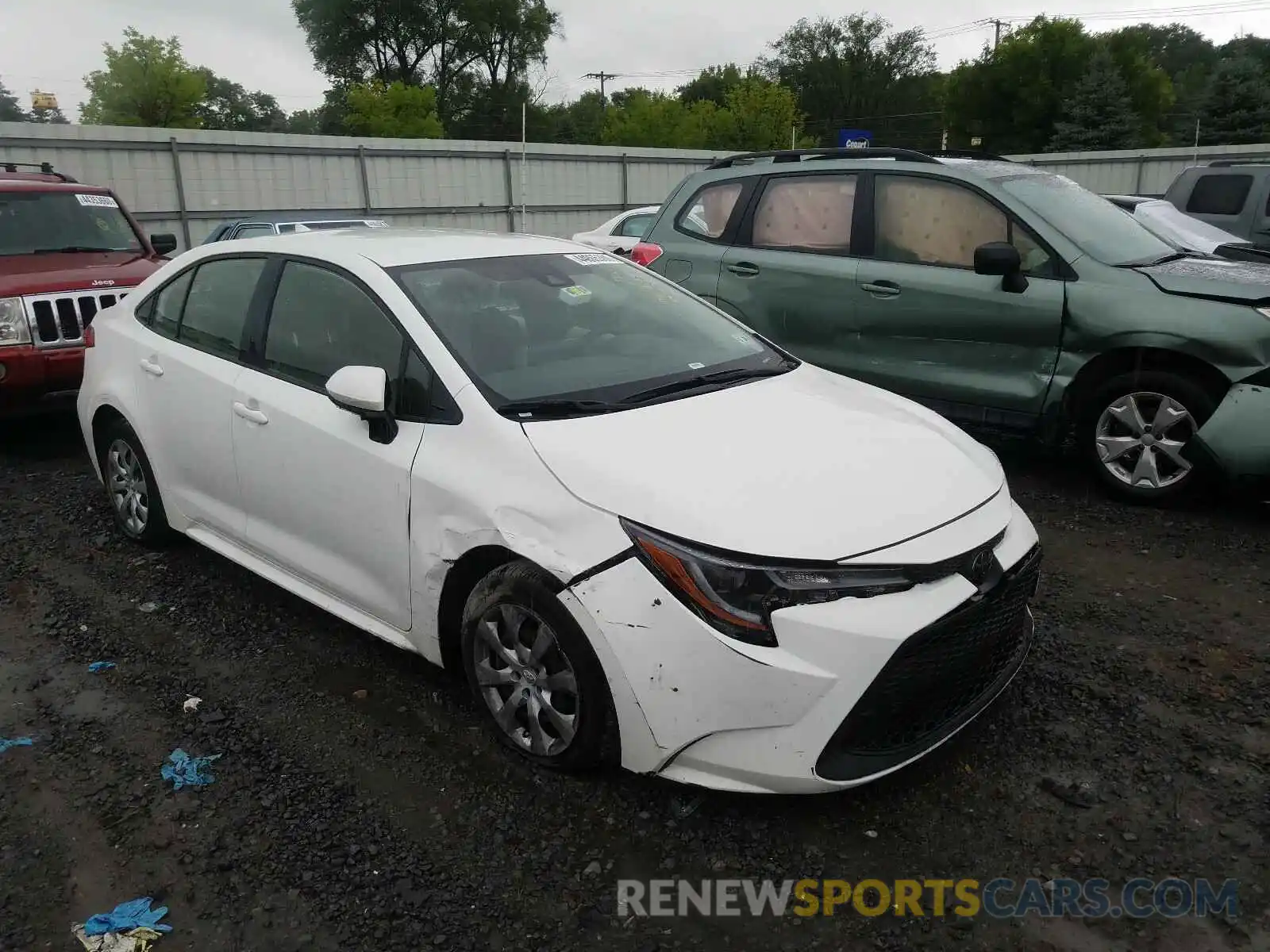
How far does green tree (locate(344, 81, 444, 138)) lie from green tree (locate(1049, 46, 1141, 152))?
3173cm

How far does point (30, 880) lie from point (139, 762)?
0.56m

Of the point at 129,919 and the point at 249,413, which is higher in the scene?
the point at 249,413

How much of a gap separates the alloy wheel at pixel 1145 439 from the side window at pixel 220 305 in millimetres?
4384

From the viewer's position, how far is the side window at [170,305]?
454 cm

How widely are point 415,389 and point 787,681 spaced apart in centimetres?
159

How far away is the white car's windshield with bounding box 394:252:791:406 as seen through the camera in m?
3.37

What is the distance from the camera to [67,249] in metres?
7.74

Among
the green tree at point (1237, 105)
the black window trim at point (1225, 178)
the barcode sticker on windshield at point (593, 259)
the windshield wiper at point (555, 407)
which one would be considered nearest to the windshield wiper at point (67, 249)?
the barcode sticker on windshield at point (593, 259)

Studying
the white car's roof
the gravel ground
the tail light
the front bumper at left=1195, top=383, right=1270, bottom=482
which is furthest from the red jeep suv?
the front bumper at left=1195, top=383, right=1270, bottom=482

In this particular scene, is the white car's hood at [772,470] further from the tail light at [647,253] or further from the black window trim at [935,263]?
the tail light at [647,253]

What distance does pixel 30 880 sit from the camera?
105 inches

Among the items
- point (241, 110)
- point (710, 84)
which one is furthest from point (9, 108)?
point (710, 84)

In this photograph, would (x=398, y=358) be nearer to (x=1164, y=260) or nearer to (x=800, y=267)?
(x=800, y=267)

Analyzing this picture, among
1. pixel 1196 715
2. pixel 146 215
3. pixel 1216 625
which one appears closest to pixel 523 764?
pixel 1196 715
